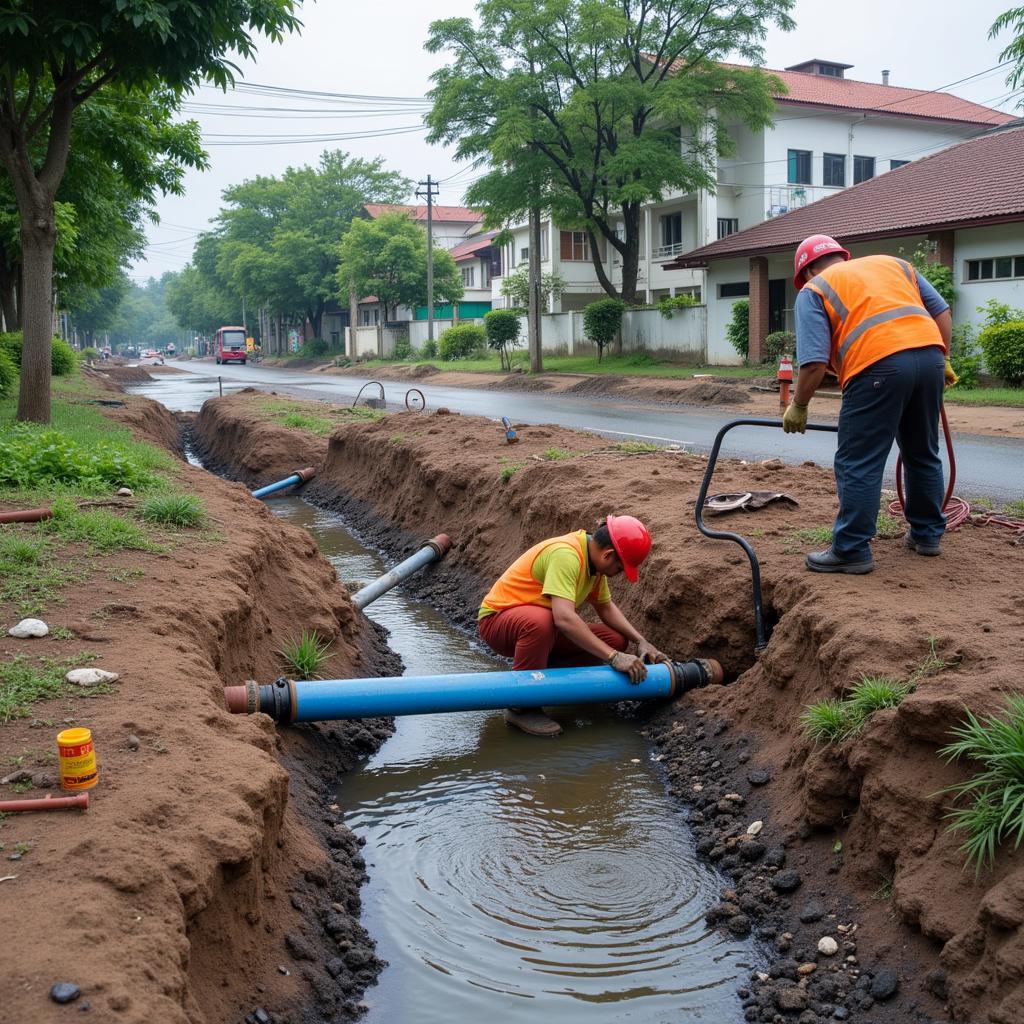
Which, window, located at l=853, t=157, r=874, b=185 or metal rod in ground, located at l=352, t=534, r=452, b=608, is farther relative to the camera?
window, located at l=853, t=157, r=874, b=185

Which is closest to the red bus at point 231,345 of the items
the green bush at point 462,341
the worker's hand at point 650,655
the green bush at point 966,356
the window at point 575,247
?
the green bush at point 462,341

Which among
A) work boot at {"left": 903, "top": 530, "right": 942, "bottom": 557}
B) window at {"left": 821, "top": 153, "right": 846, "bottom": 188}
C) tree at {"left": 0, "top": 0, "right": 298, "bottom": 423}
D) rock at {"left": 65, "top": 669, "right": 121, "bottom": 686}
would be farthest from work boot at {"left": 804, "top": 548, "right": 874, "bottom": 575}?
window at {"left": 821, "top": 153, "right": 846, "bottom": 188}

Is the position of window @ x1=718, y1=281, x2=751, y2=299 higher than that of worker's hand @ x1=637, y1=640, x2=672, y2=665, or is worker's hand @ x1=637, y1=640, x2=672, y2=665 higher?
window @ x1=718, y1=281, x2=751, y2=299

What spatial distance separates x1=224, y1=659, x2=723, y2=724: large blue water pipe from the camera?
6078 mm

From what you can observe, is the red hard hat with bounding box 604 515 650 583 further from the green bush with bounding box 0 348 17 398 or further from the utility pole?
the utility pole

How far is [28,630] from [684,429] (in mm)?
13573

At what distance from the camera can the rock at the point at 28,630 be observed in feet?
17.4

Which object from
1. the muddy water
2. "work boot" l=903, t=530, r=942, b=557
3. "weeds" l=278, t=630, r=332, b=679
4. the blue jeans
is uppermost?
the blue jeans

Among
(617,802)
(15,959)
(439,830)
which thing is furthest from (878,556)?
(15,959)

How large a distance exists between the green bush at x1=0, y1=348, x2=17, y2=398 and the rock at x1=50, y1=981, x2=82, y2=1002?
57.5 feet

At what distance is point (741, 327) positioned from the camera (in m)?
31.7

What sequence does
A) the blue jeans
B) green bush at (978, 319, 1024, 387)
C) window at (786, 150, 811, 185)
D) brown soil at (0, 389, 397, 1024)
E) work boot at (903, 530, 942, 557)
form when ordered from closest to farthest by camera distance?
brown soil at (0, 389, 397, 1024) → the blue jeans → work boot at (903, 530, 942, 557) → green bush at (978, 319, 1024, 387) → window at (786, 150, 811, 185)

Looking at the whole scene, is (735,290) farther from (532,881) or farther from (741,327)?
(532,881)

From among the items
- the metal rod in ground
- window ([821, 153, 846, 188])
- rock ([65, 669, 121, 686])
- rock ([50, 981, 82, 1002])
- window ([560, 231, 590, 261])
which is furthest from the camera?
window ([560, 231, 590, 261])
